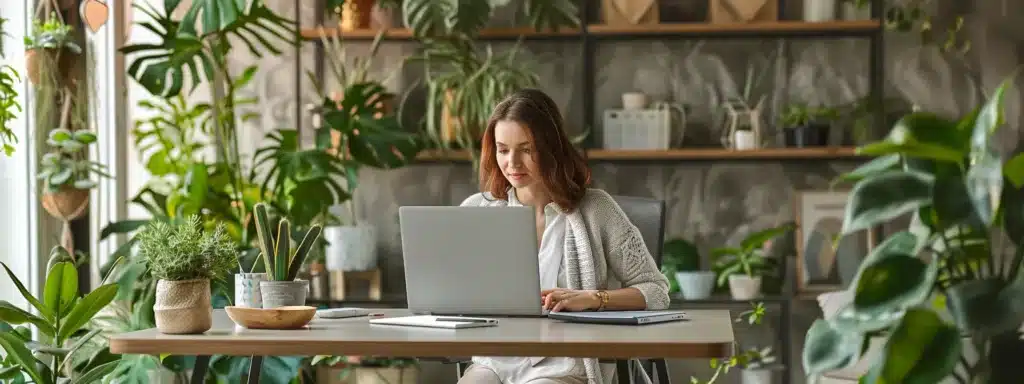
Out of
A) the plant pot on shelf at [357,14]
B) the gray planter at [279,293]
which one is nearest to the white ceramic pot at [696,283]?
the plant pot on shelf at [357,14]

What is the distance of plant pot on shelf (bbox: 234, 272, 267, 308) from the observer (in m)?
2.44

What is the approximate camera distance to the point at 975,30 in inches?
191

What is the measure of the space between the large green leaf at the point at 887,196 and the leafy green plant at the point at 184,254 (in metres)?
1.10

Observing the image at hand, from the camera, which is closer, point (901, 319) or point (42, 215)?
point (901, 319)

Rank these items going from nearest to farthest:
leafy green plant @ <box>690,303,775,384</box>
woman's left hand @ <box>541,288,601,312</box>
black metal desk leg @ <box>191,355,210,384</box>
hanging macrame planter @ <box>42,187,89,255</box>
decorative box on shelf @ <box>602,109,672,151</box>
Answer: black metal desk leg @ <box>191,355,210,384</box>
woman's left hand @ <box>541,288,601,312</box>
hanging macrame planter @ <box>42,187,89,255</box>
leafy green plant @ <box>690,303,775,384</box>
decorative box on shelf @ <box>602,109,672,151</box>

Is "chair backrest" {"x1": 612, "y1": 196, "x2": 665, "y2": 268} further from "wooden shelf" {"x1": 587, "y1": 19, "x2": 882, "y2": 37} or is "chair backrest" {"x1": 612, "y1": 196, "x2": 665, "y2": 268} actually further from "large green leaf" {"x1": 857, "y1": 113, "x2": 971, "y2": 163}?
"wooden shelf" {"x1": 587, "y1": 19, "x2": 882, "y2": 37}

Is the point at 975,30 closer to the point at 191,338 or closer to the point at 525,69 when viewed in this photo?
the point at 525,69

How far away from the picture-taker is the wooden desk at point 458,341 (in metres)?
2.04

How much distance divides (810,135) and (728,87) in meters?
0.42

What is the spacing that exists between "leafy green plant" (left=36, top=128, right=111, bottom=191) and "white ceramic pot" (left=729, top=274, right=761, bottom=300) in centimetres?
225

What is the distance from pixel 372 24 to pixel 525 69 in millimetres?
608

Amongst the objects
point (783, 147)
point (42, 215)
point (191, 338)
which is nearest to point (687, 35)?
point (783, 147)

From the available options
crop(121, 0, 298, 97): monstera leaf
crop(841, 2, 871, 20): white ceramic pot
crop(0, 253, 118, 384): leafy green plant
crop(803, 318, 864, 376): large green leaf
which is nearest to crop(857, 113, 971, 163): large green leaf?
crop(803, 318, 864, 376): large green leaf

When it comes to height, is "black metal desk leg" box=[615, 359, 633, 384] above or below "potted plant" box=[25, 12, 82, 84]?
below
